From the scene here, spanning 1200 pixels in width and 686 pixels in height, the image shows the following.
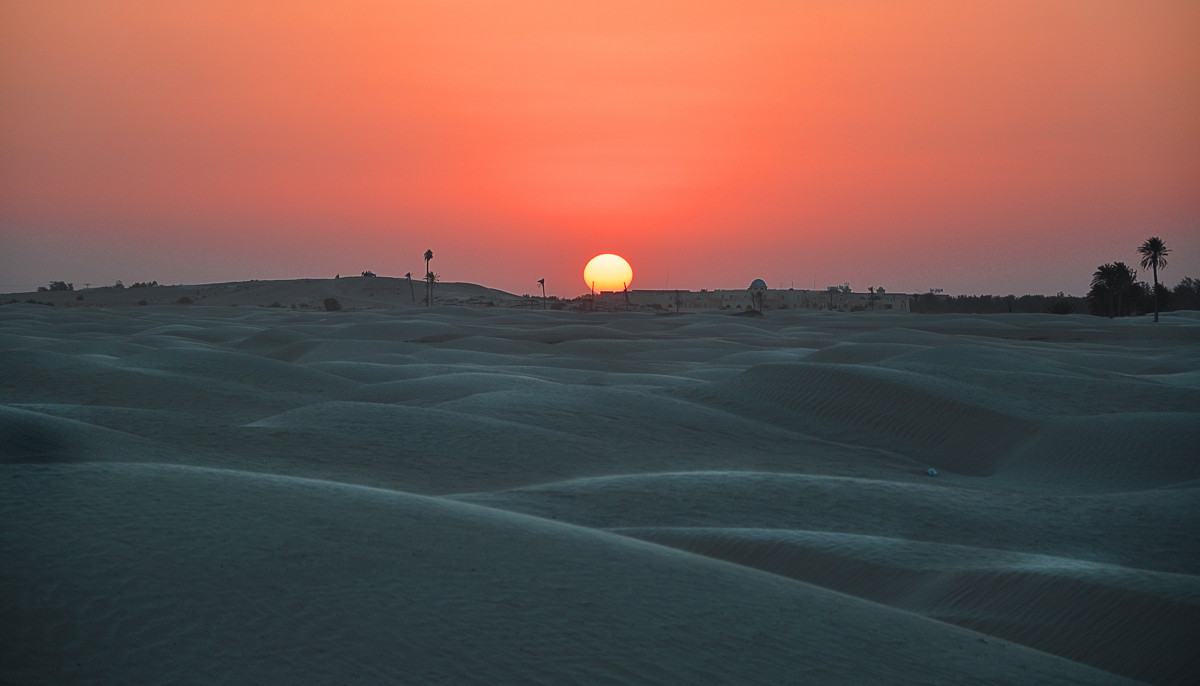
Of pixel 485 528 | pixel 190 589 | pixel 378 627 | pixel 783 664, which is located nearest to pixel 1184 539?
pixel 783 664

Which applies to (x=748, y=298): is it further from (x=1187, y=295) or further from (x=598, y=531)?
(x=598, y=531)

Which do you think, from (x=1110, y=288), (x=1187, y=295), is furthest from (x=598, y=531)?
(x=1187, y=295)

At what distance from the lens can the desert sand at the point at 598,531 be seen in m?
2.60

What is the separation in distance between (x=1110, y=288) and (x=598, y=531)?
164 feet

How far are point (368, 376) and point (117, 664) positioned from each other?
997cm

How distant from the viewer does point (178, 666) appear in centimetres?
231

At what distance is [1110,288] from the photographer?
46938 mm

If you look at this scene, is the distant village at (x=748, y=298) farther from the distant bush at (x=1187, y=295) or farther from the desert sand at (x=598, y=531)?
the desert sand at (x=598, y=531)

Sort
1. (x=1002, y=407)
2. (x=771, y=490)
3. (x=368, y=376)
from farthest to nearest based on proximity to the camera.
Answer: (x=368, y=376), (x=1002, y=407), (x=771, y=490)

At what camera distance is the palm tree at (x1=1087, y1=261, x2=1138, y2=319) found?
152 feet

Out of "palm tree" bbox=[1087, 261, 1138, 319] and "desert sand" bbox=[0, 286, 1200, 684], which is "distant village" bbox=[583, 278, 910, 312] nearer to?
"palm tree" bbox=[1087, 261, 1138, 319]

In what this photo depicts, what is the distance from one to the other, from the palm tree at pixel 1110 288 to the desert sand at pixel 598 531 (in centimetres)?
4106

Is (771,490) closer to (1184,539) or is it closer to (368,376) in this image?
(1184,539)

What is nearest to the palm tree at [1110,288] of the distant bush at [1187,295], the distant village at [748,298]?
the distant bush at [1187,295]
